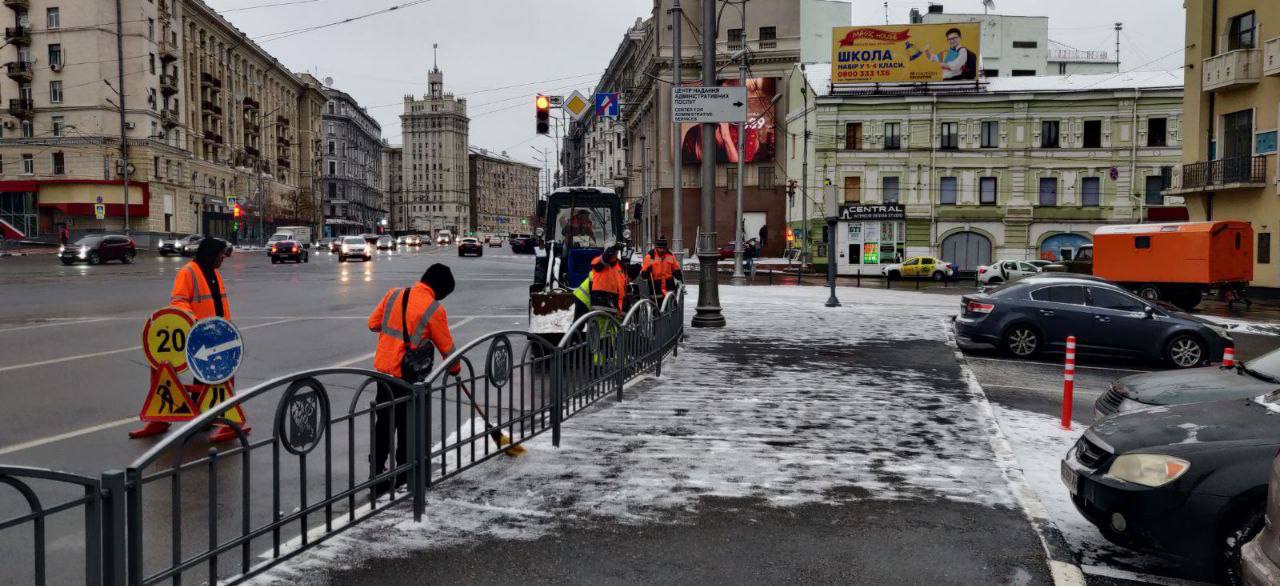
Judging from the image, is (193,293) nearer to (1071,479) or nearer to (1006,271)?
(1071,479)

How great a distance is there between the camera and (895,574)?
4.88 meters

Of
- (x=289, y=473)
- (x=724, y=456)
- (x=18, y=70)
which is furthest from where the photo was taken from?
(x=18, y=70)

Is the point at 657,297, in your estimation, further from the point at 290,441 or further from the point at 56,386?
the point at 290,441

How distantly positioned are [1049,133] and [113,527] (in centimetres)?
5410

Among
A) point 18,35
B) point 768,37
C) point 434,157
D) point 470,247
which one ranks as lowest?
point 470,247

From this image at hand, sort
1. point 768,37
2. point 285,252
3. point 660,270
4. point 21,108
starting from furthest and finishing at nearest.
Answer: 1. point 768,37
2. point 21,108
3. point 285,252
4. point 660,270

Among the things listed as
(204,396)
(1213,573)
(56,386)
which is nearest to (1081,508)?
(1213,573)

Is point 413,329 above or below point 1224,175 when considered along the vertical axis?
below

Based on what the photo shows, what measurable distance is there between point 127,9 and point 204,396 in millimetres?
67296

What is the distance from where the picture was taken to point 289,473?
679cm

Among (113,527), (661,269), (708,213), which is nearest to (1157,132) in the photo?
(708,213)

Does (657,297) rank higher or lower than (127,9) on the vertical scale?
lower

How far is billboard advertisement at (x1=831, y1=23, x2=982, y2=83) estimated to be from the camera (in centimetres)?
5247

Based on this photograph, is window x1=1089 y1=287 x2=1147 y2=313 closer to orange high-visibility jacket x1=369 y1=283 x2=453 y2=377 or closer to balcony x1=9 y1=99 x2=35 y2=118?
orange high-visibility jacket x1=369 y1=283 x2=453 y2=377
